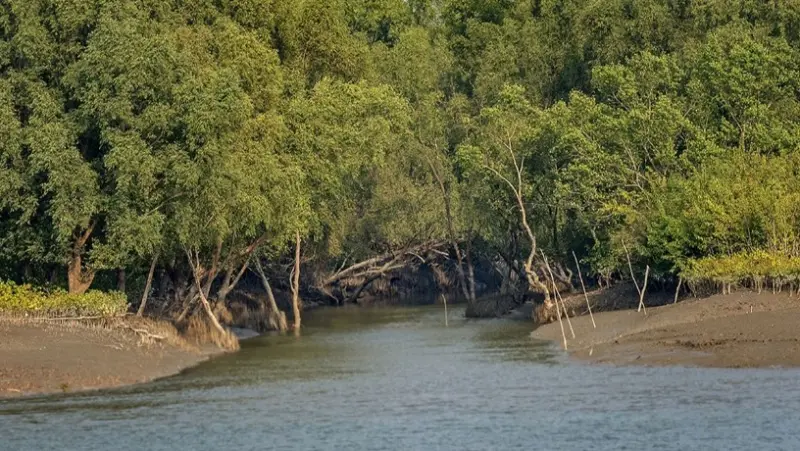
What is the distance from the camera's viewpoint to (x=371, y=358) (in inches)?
2039

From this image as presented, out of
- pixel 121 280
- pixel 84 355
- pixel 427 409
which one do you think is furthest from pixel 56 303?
pixel 427 409

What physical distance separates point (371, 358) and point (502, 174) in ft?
66.8

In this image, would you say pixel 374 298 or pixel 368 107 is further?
pixel 374 298

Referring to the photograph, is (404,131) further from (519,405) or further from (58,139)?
(519,405)

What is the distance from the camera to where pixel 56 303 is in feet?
158

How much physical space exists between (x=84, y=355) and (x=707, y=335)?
19310 millimetres

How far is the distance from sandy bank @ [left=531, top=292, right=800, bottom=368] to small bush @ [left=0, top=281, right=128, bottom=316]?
15507mm

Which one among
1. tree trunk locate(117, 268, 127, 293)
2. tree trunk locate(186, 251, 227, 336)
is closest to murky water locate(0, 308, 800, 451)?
tree trunk locate(186, 251, 227, 336)

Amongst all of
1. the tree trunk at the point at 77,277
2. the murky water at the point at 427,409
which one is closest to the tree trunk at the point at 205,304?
the tree trunk at the point at 77,277

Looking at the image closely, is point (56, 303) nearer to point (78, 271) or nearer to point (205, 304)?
point (78, 271)

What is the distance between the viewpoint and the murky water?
33219 mm

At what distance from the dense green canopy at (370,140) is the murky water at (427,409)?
7353 millimetres

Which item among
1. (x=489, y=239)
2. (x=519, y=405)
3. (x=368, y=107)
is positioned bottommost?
(x=519, y=405)

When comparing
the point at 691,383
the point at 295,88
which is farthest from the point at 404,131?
the point at 691,383
